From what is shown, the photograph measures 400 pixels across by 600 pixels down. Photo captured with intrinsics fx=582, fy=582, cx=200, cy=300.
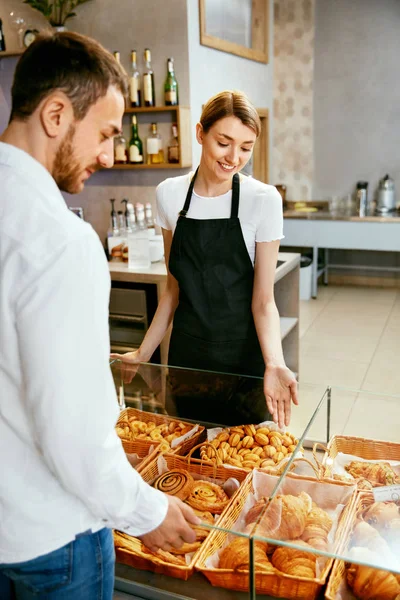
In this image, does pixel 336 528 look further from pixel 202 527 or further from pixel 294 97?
pixel 294 97

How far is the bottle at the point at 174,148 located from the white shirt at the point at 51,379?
3790 millimetres

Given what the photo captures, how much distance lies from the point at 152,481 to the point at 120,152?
3591mm

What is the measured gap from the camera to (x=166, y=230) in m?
2.25

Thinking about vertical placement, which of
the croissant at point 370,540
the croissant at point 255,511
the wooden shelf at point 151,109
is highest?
the wooden shelf at point 151,109

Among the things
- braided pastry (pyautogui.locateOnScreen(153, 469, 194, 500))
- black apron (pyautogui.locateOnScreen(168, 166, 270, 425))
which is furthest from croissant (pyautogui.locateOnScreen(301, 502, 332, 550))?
black apron (pyautogui.locateOnScreen(168, 166, 270, 425))

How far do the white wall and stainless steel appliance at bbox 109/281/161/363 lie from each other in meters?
1.50

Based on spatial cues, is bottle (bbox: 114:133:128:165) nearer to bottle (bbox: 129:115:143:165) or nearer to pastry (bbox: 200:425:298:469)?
bottle (bbox: 129:115:143:165)

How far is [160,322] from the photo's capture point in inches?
87.0

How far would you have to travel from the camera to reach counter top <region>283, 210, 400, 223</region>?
639 cm

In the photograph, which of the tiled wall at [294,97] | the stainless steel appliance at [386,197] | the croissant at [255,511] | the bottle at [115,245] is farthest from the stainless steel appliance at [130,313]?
the tiled wall at [294,97]

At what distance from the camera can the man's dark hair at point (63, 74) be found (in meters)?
0.90

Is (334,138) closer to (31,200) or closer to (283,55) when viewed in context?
(283,55)

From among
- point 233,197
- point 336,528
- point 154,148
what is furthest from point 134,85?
point 336,528

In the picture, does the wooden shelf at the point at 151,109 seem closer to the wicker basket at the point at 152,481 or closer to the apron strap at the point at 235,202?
the apron strap at the point at 235,202
